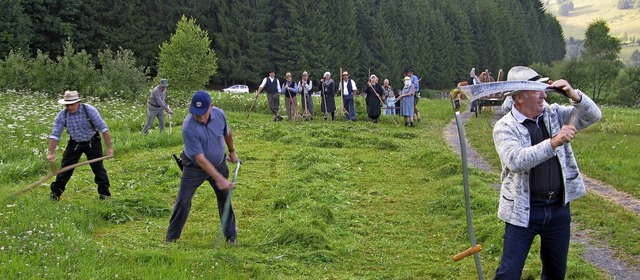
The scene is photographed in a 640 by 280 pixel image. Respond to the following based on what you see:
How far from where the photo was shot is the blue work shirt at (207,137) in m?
7.73

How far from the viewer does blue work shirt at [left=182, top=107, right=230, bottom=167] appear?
7730 millimetres

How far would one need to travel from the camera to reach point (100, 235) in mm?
8633

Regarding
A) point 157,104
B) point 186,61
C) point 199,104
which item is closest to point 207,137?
point 199,104

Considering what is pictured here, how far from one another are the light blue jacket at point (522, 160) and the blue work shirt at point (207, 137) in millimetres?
3837

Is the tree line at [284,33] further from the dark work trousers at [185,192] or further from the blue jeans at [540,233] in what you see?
the blue jeans at [540,233]

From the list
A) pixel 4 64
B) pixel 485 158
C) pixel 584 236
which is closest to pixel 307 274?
pixel 584 236

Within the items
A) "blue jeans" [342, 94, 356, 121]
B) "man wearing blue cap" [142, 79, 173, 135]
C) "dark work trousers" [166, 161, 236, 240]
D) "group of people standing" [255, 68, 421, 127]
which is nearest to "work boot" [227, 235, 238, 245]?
"dark work trousers" [166, 161, 236, 240]

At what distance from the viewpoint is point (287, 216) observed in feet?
30.9

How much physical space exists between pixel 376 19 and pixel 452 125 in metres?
54.3

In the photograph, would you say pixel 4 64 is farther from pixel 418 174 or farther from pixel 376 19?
pixel 376 19

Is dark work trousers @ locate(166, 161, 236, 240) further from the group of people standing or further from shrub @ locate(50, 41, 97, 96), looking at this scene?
shrub @ locate(50, 41, 97, 96)

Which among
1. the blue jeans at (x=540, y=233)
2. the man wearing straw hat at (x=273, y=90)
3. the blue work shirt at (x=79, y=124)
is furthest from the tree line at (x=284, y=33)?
the blue jeans at (x=540, y=233)

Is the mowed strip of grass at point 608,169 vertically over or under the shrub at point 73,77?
under

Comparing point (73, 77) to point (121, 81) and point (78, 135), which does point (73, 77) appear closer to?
point (121, 81)
